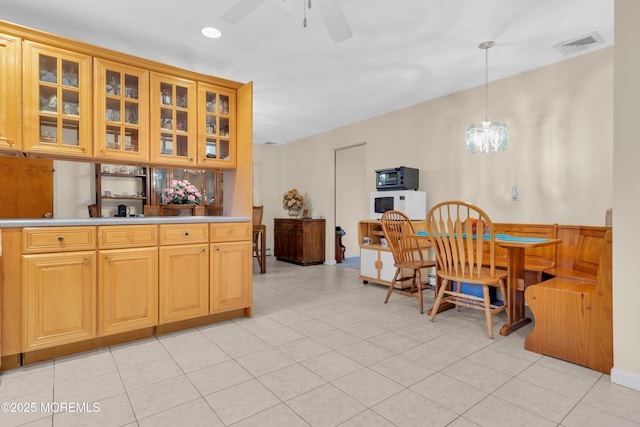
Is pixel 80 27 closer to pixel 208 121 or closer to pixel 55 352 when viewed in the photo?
pixel 208 121

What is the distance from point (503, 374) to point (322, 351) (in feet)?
3.68

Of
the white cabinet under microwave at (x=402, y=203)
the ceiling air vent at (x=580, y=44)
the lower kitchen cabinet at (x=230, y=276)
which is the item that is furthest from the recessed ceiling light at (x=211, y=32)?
the ceiling air vent at (x=580, y=44)

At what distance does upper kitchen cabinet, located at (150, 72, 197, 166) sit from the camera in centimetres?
276

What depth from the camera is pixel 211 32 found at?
9.14 feet

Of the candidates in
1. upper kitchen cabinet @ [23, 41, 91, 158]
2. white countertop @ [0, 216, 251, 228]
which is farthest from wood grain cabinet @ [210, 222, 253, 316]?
upper kitchen cabinet @ [23, 41, 91, 158]

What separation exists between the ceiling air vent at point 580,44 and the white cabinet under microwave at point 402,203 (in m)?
1.98

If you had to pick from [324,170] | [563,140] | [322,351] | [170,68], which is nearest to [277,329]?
[322,351]

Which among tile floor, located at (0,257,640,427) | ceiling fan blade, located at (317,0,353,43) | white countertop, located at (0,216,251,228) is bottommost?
tile floor, located at (0,257,640,427)

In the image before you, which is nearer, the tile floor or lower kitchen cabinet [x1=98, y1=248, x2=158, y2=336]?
the tile floor

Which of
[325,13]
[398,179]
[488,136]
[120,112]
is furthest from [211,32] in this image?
[488,136]

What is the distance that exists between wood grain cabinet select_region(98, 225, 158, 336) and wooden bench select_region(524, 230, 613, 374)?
276 centimetres

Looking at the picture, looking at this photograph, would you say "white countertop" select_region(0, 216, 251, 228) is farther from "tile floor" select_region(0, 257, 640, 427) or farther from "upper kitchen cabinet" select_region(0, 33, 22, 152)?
"tile floor" select_region(0, 257, 640, 427)

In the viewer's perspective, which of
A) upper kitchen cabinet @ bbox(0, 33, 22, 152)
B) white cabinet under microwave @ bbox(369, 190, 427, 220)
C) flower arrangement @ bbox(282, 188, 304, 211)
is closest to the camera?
upper kitchen cabinet @ bbox(0, 33, 22, 152)

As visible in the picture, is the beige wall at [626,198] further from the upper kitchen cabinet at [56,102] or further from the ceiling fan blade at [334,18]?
the upper kitchen cabinet at [56,102]
